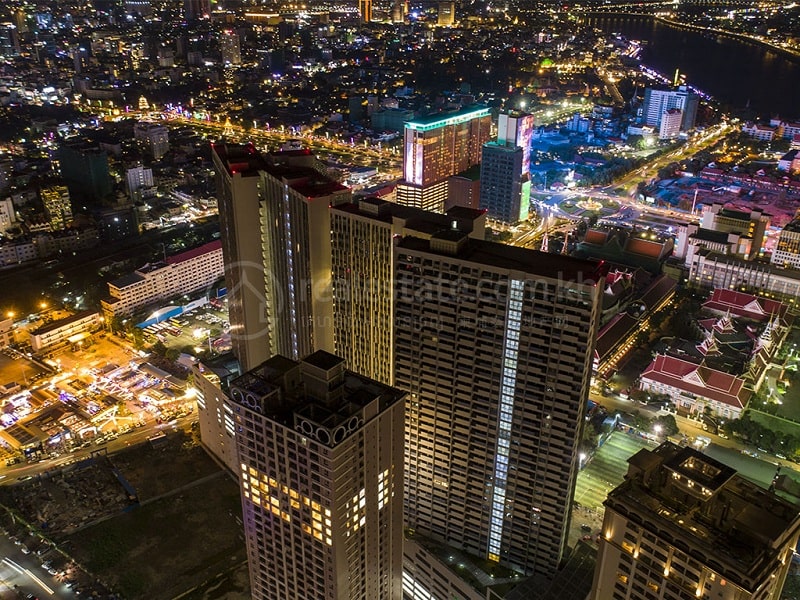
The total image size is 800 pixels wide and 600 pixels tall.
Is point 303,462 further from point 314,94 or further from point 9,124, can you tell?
point 314,94

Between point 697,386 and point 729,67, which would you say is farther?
point 729,67

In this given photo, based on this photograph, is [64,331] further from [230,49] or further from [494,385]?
[230,49]

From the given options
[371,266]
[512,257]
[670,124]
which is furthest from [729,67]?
[512,257]

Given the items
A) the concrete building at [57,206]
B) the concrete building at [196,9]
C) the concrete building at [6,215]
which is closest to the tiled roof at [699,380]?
the concrete building at [57,206]

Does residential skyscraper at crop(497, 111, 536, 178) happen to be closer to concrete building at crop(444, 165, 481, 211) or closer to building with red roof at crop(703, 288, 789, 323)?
concrete building at crop(444, 165, 481, 211)

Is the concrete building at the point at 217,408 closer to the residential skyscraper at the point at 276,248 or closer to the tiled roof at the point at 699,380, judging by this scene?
the residential skyscraper at the point at 276,248

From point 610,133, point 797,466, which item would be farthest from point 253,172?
point 610,133
